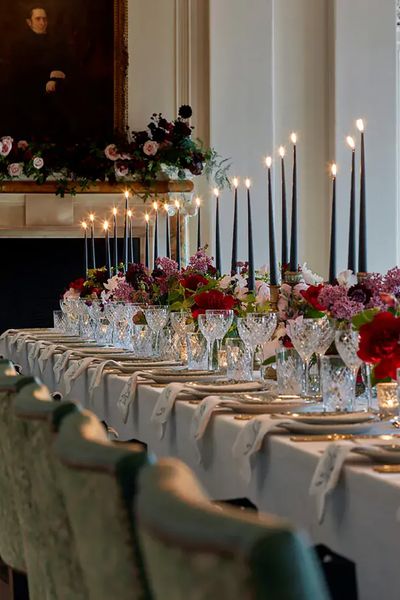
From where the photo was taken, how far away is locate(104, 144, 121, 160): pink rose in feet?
34.2

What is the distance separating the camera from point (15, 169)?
1040 centimetres

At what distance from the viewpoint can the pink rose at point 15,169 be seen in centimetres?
1038

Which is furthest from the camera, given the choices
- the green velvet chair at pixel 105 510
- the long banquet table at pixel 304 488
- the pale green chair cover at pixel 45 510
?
the long banquet table at pixel 304 488

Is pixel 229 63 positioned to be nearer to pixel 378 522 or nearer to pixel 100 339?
pixel 100 339

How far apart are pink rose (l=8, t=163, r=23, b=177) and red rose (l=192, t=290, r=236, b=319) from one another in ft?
20.8

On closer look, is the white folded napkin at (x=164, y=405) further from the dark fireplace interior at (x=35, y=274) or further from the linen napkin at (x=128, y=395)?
the dark fireplace interior at (x=35, y=274)

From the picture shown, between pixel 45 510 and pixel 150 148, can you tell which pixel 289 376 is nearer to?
pixel 45 510

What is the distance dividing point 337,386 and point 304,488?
52cm

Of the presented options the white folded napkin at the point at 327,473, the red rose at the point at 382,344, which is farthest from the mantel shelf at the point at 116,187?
the white folded napkin at the point at 327,473

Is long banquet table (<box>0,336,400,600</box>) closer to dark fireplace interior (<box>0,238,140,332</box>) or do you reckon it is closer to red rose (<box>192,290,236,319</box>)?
red rose (<box>192,290,236,319</box>)

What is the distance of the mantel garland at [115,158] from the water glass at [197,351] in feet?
20.6

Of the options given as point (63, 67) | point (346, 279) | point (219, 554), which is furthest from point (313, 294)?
point (63, 67)

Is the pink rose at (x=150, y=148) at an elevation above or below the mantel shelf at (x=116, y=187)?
above

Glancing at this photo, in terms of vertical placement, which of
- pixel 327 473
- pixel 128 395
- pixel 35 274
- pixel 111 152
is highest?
pixel 111 152
